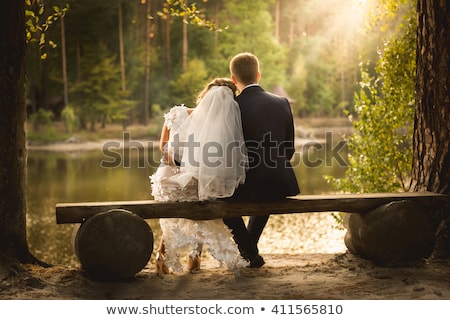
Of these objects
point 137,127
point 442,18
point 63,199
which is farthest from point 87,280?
point 137,127

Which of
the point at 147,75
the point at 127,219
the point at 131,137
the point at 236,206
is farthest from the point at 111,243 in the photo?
the point at 147,75

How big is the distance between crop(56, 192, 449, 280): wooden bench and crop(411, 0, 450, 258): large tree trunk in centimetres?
79

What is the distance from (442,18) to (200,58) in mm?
19228

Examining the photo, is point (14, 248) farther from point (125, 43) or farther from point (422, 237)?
point (125, 43)

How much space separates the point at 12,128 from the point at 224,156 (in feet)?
4.47

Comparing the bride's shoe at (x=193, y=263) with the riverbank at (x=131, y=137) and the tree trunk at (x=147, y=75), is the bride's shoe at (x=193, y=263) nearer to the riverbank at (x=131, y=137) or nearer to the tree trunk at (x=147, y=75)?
the riverbank at (x=131, y=137)

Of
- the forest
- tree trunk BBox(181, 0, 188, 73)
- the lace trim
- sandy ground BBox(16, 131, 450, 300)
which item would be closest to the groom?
the lace trim

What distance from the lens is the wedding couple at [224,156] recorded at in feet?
12.8

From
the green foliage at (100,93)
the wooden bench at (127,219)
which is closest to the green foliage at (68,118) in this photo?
the green foliage at (100,93)

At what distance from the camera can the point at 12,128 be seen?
13.1ft

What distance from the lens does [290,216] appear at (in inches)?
474

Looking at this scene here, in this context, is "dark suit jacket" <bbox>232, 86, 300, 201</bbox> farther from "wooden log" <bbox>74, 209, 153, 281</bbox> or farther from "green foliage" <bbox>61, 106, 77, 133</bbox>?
"green foliage" <bbox>61, 106, 77, 133</bbox>

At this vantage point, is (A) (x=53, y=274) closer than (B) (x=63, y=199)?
Yes

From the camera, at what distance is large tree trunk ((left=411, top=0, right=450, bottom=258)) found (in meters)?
4.21
